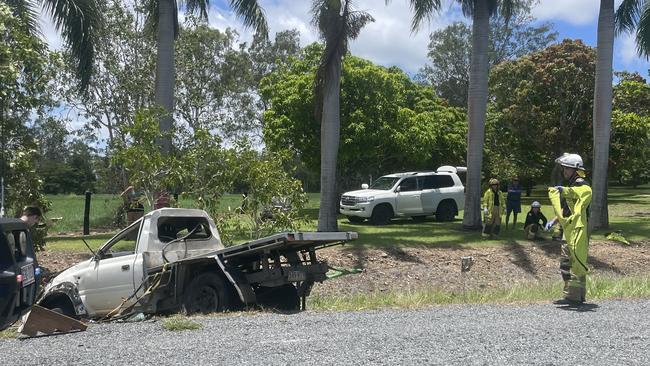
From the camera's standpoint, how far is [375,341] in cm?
634

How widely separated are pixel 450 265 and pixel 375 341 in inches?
443

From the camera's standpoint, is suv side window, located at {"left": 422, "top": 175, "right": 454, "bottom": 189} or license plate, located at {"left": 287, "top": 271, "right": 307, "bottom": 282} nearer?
license plate, located at {"left": 287, "top": 271, "right": 307, "bottom": 282}

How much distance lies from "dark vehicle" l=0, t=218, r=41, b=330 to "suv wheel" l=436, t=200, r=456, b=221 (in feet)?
60.9

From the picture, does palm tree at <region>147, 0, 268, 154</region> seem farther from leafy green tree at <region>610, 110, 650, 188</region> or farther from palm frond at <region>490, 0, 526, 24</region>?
leafy green tree at <region>610, 110, 650, 188</region>

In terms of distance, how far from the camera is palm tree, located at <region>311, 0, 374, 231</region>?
683 inches

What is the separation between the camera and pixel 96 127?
1126 inches

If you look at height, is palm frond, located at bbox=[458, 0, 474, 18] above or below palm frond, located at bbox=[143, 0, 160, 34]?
above

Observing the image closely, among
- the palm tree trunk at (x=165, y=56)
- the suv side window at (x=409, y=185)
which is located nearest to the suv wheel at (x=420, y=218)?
the suv side window at (x=409, y=185)

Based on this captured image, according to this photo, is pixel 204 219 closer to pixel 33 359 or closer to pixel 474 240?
pixel 33 359

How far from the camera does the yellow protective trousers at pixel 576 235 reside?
8.44 metres

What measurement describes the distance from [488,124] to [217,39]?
56.8ft

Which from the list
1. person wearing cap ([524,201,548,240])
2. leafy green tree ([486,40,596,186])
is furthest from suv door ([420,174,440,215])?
leafy green tree ([486,40,596,186])

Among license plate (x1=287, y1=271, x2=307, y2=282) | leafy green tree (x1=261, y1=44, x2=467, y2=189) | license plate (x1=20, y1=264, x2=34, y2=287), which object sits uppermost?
leafy green tree (x1=261, y1=44, x2=467, y2=189)

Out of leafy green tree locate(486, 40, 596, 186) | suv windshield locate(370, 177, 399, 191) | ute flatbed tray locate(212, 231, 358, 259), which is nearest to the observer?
ute flatbed tray locate(212, 231, 358, 259)
